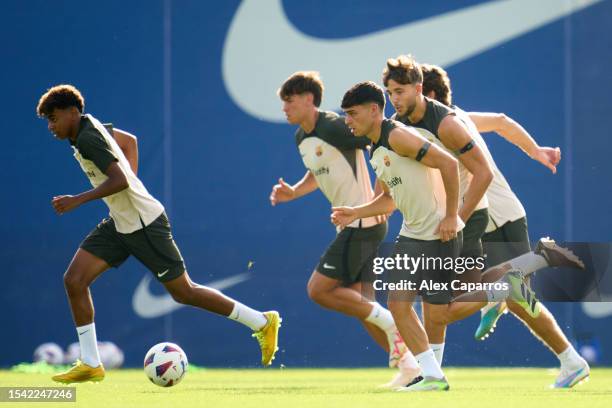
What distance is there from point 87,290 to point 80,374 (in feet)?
1.93

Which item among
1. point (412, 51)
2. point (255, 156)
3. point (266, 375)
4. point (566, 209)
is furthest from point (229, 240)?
point (566, 209)

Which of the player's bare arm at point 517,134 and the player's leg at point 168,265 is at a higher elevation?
the player's bare arm at point 517,134

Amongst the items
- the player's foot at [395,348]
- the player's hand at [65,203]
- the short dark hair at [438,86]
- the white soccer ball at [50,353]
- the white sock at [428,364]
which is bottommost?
the white soccer ball at [50,353]

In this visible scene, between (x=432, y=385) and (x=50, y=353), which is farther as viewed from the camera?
(x=50, y=353)

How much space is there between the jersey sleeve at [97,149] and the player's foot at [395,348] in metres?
2.49

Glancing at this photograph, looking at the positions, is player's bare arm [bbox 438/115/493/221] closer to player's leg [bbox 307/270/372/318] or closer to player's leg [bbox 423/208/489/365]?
player's leg [bbox 423/208/489/365]

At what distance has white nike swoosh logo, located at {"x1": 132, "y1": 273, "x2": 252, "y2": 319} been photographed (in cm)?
1219

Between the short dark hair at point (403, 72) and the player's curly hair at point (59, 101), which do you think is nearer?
the short dark hair at point (403, 72)

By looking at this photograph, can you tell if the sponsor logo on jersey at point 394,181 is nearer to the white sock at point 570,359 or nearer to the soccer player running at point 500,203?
the soccer player running at point 500,203

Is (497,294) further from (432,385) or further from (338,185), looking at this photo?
(338,185)

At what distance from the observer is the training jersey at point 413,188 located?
7.61 meters

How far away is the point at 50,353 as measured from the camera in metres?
12.2

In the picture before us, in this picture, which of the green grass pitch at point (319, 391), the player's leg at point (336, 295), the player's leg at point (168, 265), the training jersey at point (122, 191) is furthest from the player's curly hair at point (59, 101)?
the player's leg at point (336, 295)

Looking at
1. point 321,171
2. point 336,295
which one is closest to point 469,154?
point 321,171
